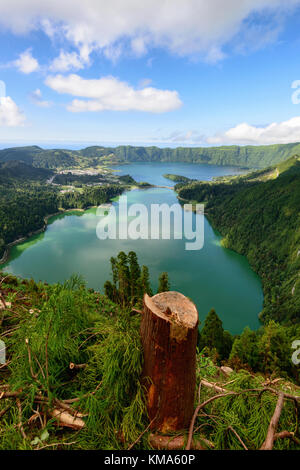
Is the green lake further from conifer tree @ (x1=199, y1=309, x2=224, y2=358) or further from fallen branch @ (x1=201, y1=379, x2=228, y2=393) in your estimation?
fallen branch @ (x1=201, y1=379, x2=228, y2=393)

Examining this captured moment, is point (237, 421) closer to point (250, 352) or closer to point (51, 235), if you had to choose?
point (250, 352)

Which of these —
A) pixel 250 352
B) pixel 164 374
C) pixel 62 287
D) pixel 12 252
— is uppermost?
pixel 62 287

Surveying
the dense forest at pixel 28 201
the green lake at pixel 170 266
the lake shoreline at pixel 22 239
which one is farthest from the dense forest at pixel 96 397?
the dense forest at pixel 28 201

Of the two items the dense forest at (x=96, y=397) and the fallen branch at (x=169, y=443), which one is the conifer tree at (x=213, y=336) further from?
the fallen branch at (x=169, y=443)

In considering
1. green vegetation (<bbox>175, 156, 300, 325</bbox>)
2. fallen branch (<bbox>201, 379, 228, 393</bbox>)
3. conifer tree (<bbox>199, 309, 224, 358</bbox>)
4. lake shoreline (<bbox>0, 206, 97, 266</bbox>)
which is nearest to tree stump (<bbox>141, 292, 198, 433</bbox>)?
fallen branch (<bbox>201, 379, 228, 393</bbox>)

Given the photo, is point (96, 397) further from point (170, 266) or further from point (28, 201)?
point (28, 201)
